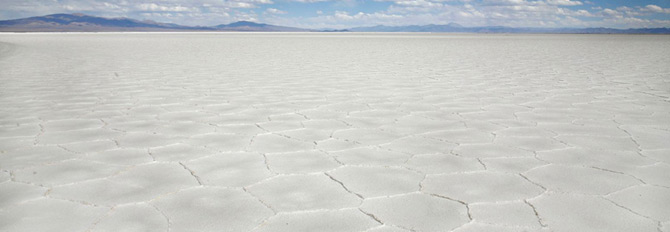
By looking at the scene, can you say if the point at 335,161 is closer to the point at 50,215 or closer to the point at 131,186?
the point at 131,186

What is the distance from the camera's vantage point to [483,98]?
144 inches

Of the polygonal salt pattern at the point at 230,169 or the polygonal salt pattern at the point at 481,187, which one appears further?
the polygonal salt pattern at the point at 230,169

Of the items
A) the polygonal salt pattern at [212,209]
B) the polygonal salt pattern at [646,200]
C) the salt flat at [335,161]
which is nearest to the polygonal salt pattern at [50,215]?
the salt flat at [335,161]

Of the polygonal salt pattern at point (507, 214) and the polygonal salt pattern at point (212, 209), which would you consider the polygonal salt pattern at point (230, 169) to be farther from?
the polygonal salt pattern at point (507, 214)

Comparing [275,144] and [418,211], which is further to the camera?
[275,144]

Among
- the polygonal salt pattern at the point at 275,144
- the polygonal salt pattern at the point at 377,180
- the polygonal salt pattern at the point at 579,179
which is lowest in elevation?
the polygonal salt pattern at the point at 275,144

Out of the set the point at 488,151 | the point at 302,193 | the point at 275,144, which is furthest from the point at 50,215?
the point at 488,151

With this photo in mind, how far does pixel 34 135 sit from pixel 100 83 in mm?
2547

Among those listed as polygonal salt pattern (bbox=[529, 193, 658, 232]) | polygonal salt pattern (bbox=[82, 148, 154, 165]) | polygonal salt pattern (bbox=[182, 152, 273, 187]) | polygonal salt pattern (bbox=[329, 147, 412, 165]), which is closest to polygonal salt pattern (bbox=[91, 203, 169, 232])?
polygonal salt pattern (bbox=[182, 152, 273, 187])

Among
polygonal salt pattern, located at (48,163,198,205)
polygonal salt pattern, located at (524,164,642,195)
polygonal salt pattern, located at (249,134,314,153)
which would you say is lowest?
polygonal salt pattern, located at (48,163,198,205)

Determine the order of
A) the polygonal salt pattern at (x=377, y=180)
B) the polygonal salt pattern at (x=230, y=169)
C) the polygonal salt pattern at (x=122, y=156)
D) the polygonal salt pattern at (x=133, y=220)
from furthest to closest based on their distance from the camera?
the polygonal salt pattern at (x=122, y=156) < the polygonal salt pattern at (x=230, y=169) < the polygonal salt pattern at (x=377, y=180) < the polygonal salt pattern at (x=133, y=220)

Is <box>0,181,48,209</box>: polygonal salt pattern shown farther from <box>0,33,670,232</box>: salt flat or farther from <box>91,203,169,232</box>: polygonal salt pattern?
<box>91,203,169,232</box>: polygonal salt pattern

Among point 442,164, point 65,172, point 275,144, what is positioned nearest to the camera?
point 65,172

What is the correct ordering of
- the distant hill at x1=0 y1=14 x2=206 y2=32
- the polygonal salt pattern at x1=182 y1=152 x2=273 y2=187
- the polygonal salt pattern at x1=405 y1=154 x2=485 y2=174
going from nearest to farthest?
the polygonal salt pattern at x1=182 y1=152 x2=273 y2=187 → the polygonal salt pattern at x1=405 y1=154 x2=485 y2=174 → the distant hill at x1=0 y1=14 x2=206 y2=32
